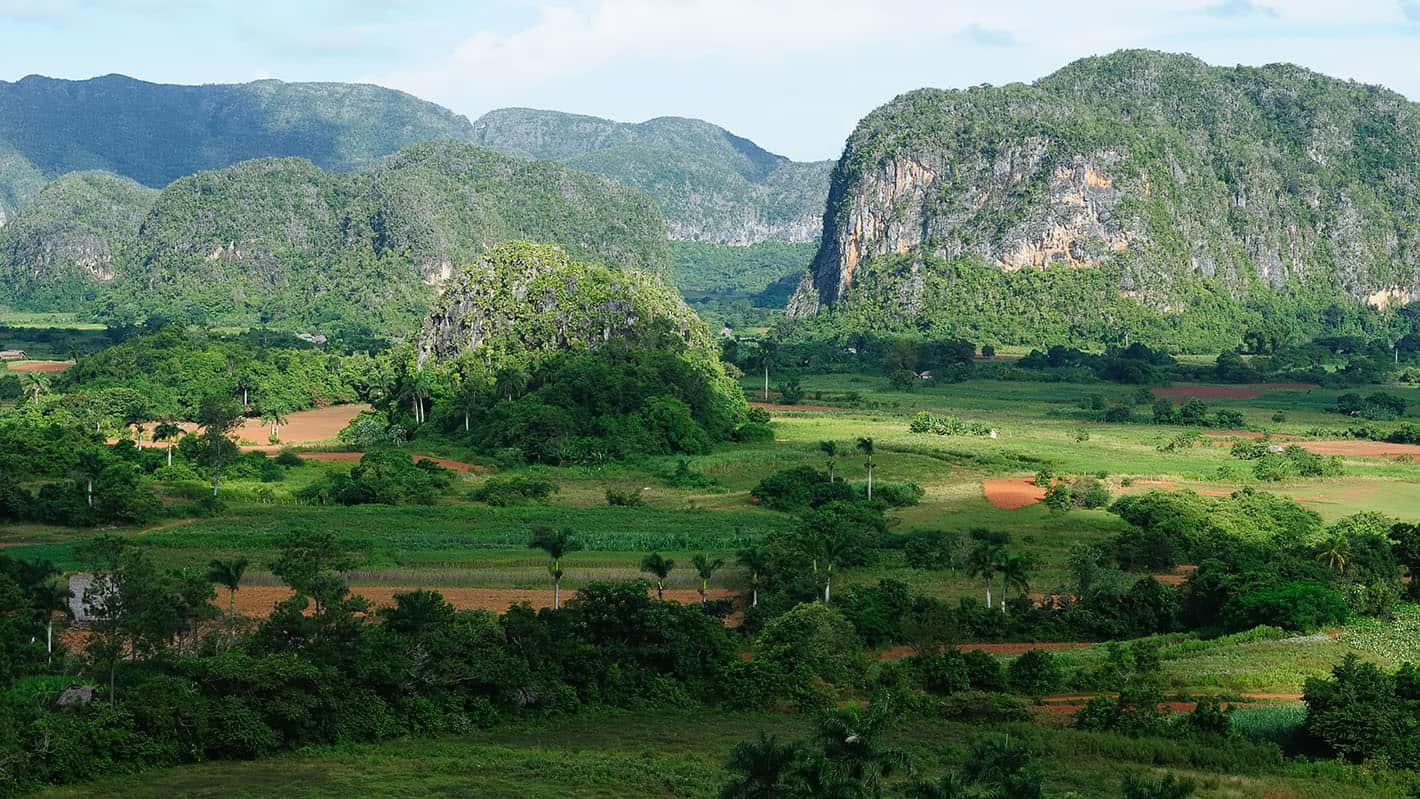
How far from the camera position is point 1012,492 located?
56125 millimetres

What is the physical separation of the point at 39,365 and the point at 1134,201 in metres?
88.1

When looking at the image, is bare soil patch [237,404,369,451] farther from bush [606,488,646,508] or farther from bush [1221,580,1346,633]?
bush [1221,580,1346,633]

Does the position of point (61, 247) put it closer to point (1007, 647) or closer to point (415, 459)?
point (415, 459)

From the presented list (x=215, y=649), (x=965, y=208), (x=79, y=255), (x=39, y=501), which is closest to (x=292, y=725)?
(x=215, y=649)

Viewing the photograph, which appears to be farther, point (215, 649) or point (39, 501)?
point (39, 501)

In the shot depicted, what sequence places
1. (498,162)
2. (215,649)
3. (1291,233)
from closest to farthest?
(215,649), (1291,233), (498,162)

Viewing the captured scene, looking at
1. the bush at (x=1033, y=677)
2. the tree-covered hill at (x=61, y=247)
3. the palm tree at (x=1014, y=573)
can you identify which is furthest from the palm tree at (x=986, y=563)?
the tree-covered hill at (x=61, y=247)

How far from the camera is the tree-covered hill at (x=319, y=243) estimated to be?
14550 cm

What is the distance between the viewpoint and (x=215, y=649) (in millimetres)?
31797

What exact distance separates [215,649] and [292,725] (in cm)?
357

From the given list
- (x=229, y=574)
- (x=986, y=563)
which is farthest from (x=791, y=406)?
(x=229, y=574)

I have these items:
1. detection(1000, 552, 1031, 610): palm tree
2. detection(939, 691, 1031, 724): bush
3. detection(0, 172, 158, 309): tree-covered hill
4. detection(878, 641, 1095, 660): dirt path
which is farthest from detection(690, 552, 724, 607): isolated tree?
detection(0, 172, 158, 309): tree-covered hill

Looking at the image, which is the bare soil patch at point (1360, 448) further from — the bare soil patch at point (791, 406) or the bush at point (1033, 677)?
the bush at point (1033, 677)

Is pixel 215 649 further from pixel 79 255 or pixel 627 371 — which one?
pixel 79 255
